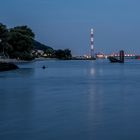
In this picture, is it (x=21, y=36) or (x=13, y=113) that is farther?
(x=21, y=36)

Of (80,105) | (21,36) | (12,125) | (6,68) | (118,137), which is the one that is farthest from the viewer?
(21,36)

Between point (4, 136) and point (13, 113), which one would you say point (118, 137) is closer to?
point (4, 136)

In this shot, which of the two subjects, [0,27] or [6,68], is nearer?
[6,68]

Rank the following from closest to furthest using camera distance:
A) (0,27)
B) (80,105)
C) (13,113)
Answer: (13,113) → (80,105) → (0,27)

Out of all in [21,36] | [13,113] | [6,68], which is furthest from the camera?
[21,36]

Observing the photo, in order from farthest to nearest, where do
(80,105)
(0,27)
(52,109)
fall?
(0,27) → (80,105) → (52,109)

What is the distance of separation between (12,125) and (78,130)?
85.0 inches

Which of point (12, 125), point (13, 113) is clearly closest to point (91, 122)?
point (12, 125)

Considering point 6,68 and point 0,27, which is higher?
point 0,27

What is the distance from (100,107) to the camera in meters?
19.0

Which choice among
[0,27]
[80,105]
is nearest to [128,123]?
[80,105]

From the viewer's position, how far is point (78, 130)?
13289 mm

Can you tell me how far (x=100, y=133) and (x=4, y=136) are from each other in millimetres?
2607

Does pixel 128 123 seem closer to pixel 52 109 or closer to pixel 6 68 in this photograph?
pixel 52 109
